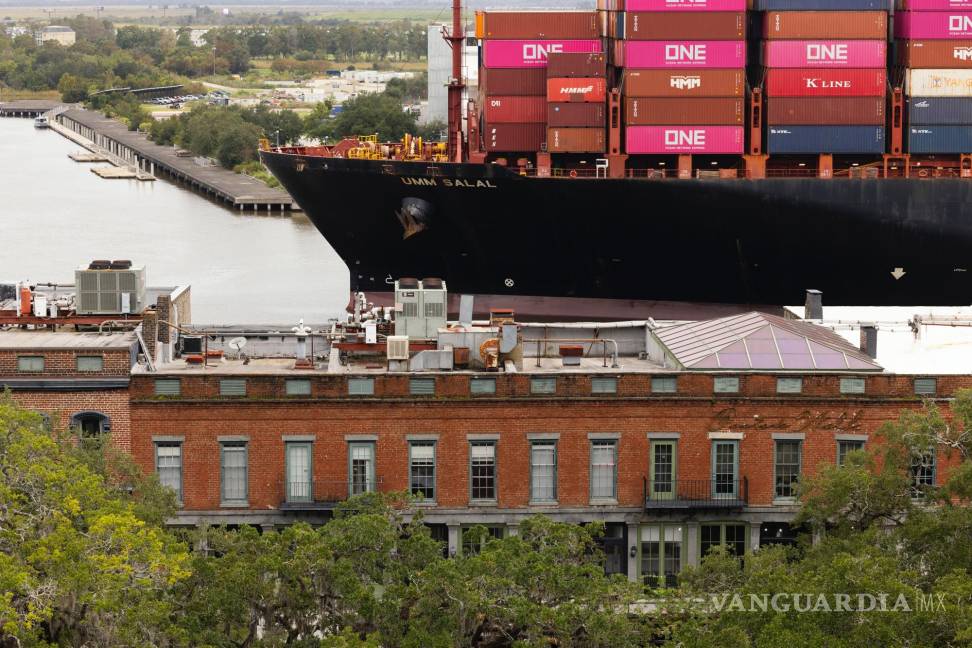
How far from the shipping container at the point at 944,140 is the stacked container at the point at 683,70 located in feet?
22.5

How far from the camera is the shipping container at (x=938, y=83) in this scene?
7756cm

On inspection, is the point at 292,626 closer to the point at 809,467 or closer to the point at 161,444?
the point at 161,444

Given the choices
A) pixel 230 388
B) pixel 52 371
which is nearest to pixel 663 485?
pixel 230 388

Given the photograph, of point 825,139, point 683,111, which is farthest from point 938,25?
point 683,111

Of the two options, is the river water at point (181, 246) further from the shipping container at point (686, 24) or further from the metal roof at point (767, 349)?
the metal roof at point (767, 349)

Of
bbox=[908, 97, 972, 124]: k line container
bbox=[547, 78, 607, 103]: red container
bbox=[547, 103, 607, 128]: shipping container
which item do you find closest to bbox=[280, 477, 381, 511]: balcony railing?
bbox=[547, 78, 607, 103]: red container

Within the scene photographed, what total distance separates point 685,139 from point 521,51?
23.0 feet

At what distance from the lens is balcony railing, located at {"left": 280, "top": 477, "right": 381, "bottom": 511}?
41.1m

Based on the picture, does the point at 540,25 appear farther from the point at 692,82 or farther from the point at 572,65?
the point at 692,82

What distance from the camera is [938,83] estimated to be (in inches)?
3061

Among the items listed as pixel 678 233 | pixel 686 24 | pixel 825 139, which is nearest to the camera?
pixel 686 24

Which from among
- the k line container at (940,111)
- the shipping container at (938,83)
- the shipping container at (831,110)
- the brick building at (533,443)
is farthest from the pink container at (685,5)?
the brick building at (533,443)

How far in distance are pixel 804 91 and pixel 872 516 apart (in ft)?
141

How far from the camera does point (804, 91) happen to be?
77.1 m
